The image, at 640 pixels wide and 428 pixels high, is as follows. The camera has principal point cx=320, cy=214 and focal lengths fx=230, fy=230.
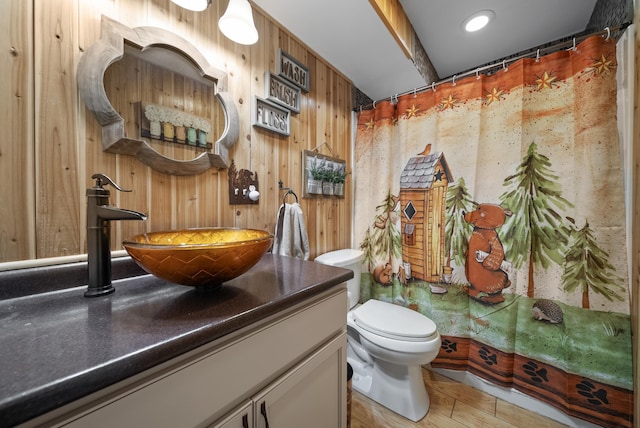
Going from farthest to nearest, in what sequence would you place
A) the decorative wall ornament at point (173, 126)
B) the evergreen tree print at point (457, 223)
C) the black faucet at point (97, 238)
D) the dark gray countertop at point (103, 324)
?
the evergreen tree print at point (457, 223), the decorative wall ornament at point (173, 126), the black faucet at point (97, 238), the dark gray countertop at point (103, 324)

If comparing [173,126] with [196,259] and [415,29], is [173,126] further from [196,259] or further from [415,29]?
[415,29]

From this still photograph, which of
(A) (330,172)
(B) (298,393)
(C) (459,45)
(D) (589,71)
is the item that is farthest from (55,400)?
(C) (459,45)

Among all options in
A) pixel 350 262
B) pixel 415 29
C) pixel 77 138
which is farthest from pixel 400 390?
pixel 415 29

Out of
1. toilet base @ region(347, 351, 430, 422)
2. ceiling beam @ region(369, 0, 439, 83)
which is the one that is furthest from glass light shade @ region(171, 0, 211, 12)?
toilet base @ region(347, 351, 430, 422)

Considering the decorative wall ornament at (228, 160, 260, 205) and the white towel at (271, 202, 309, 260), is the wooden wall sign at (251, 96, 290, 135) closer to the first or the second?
the decorative wall ornament at (228, 160, 260, 205)

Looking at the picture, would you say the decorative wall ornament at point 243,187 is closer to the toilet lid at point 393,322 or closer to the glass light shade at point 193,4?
the glass light shade at point 193,4

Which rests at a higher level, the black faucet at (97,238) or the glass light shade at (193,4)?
the glass light shade at (193,4)

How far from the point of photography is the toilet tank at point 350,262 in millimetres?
1563

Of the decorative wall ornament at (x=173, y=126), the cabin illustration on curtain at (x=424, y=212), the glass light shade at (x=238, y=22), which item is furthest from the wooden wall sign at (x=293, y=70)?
the cabin illustration on curtain at (x=424, y=212)

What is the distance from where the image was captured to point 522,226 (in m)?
1.31

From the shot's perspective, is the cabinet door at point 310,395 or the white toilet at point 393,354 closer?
the cabinet door at point 310,395

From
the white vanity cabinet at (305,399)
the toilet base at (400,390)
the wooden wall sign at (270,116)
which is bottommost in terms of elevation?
the toilet base at (400,390)

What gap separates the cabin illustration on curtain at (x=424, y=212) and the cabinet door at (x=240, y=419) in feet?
4.63

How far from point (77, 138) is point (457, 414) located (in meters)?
2.15
